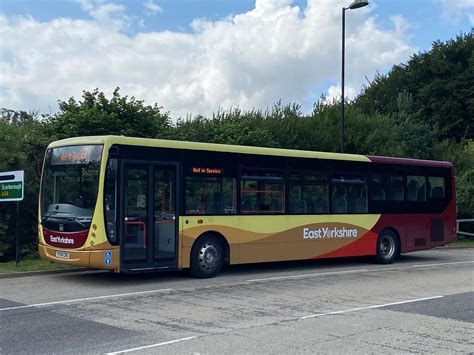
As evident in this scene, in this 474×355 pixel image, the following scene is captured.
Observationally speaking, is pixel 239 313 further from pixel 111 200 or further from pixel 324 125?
pixel 324 125

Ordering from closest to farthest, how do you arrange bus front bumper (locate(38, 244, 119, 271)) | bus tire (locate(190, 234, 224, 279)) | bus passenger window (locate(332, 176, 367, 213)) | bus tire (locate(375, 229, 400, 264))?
bus front bumper (locate(38, 244, 119, 271)) → bus tire (locate(190, 234, 224, 279)) → bus passenger window (locate(332, 176, 367, 213)) → bus tire (locate(375, 229, 400, 264))

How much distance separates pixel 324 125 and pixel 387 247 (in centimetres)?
1750

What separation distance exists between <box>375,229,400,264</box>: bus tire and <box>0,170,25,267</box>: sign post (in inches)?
393

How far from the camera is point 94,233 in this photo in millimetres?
12273

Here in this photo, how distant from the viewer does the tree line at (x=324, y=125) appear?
17016 millimetres

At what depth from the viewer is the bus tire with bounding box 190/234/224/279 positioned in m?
13.8

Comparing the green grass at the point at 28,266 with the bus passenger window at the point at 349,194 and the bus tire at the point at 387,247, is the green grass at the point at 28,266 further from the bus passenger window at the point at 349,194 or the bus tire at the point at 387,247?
the bus tire at the point at 387,247

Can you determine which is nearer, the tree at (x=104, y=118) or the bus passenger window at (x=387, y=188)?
the bus passenger window at (x=387, y=188)

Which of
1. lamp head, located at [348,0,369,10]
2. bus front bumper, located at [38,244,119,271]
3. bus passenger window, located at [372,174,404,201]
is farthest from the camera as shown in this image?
lamp head, located at [348,0,369,10]

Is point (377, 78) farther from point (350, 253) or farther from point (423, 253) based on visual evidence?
point (350, 253)

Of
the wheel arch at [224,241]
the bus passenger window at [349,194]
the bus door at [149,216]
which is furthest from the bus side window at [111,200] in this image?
the bus passenger window at [349,194]

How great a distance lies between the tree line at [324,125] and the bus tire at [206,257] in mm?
5376

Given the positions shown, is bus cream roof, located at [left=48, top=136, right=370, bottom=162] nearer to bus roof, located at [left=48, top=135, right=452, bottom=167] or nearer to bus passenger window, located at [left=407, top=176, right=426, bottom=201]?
bus roof, located at [left=48, top=135, right=452, bottom=167]

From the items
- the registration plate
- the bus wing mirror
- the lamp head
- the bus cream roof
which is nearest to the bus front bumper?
the registration plate
